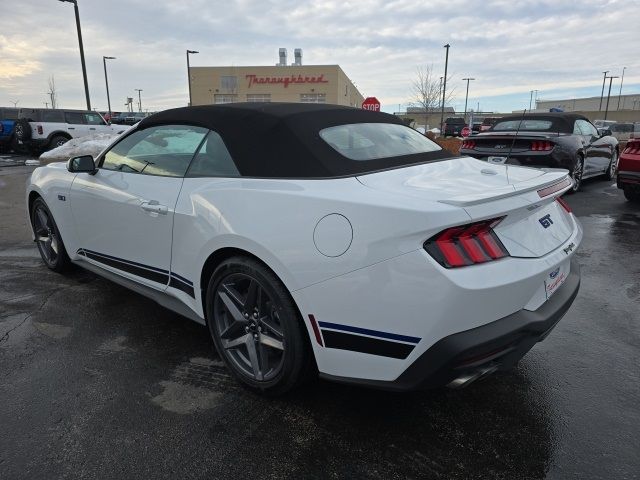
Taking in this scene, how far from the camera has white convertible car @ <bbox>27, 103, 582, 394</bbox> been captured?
1917 mm

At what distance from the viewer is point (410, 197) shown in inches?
80.3

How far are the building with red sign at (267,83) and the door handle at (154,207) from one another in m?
56.2

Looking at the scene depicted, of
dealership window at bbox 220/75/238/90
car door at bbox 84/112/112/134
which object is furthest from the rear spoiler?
dealership window at bbox 220/75/238/90

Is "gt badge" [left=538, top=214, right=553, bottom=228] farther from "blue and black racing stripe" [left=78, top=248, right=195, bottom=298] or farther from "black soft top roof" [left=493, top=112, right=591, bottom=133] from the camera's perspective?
"black soft top roof" [left=493, top=112, right=591, bottom=133]

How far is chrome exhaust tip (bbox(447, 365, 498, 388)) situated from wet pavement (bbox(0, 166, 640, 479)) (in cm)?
36

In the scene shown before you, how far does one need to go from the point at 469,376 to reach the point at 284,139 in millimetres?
1480

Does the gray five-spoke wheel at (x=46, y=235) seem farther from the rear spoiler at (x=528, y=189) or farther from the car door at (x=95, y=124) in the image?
the car door at (x=95, y=124)

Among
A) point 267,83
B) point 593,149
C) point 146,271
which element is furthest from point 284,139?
point 267,83

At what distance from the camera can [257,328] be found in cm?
252

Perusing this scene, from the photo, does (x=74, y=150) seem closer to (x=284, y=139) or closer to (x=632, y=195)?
(x=284, y=139)

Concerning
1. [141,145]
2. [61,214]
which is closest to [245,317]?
[141,145]

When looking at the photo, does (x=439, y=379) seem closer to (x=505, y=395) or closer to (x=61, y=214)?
(x=505, y=395)

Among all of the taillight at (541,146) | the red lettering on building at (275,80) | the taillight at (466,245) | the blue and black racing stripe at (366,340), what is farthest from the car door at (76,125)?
the red lettering on building at (275,80)

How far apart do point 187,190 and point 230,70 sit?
60099mm
